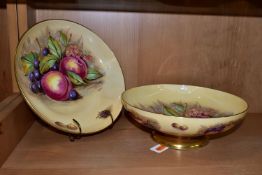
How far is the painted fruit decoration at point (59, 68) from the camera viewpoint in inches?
29.2

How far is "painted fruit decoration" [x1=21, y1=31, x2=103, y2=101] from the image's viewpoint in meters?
0.74

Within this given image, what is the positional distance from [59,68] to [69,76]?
0.11 ft

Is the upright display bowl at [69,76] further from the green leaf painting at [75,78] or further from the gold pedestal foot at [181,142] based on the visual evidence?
the gold pedestal foot at [181,142]

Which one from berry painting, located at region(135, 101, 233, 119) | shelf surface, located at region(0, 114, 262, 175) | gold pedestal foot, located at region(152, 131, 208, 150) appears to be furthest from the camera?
berry painting, located at region(135, 101, 233, 119)

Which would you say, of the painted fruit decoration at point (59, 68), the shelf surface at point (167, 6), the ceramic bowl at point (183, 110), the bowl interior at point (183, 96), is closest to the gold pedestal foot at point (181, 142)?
the ceramic bowl at point (183, 110)

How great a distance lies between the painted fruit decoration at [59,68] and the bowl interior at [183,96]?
119 millimetres

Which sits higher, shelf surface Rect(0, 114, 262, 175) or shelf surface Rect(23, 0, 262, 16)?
shelf surface Rect(23, 0, 262, 16)

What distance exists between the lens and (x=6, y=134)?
24.3 inches

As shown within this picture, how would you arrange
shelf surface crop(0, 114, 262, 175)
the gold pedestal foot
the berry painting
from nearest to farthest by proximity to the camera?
1. shelf surface crop(0, 114, 262, 175)
2. the gold pedestal foot
3. the berry painting

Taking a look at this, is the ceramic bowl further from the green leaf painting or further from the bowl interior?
the green leaf painting

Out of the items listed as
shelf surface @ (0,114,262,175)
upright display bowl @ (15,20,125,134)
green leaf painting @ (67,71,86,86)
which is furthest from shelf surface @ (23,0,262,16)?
shelf surface @ (0,114,262,175)

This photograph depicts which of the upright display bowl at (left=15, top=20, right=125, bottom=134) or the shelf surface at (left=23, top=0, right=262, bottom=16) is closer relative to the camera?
the upright display bowl at (left=15, top=20, right=125, bottom=134)

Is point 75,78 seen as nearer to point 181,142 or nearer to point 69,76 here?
point 69,76

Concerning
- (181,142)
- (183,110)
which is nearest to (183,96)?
(183,110)
